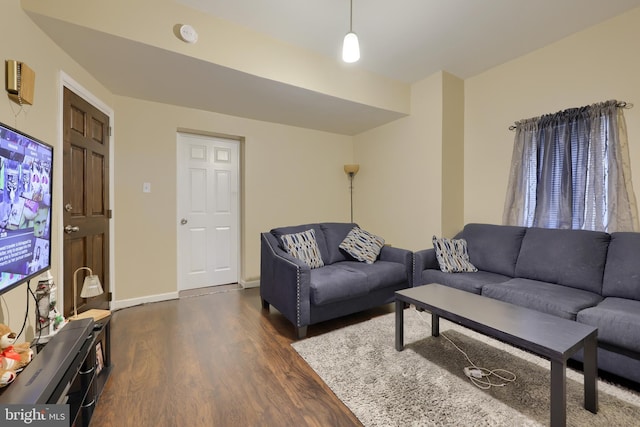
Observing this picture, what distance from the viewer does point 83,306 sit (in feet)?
7.94

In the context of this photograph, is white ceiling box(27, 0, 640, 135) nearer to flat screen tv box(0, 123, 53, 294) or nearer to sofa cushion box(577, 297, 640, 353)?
flat screen tv box(0, 123, 53, 294)

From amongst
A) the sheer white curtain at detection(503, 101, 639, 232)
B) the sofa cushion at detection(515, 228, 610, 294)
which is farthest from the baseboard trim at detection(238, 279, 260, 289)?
the sheer white curtain at detection(503, 101, 639, 232)

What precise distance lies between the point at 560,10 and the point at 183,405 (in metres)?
A: 3.92

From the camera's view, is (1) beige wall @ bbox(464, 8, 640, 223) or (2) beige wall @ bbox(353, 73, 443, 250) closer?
(1) beige wall @ bbox(464, 8, 640, 223)

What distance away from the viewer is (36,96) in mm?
1782

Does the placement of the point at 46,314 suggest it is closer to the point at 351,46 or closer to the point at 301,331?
the point at 301,331

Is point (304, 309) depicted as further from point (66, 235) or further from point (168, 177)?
point (168, 177)

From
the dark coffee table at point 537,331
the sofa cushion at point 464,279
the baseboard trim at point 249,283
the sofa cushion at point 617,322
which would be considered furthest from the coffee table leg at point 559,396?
the baseboard trim at point 249,283

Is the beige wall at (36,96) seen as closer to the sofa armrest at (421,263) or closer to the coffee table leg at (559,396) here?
the coffee table leg at (559,396)

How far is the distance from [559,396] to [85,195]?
11.6 ft

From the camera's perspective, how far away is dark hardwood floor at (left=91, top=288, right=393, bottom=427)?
1444mm

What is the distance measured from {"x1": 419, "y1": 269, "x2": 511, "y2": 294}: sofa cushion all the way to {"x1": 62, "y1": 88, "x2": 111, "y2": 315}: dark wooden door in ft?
10.4

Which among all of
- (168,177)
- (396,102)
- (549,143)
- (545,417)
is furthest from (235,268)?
(549,143)

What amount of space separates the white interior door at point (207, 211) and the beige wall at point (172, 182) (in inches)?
7.8
